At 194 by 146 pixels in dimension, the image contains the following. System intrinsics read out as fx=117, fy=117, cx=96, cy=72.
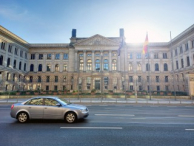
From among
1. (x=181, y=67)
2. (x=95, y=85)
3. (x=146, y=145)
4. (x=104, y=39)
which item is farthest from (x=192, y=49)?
(x=146, y=145)

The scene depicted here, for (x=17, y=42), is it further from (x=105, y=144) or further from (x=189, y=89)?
(x=189, y=89)

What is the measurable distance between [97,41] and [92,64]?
9566mm

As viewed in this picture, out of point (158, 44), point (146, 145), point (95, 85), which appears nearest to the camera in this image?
point (146, 145)

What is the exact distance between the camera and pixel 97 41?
47781 millimetres

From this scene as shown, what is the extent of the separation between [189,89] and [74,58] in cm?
3895

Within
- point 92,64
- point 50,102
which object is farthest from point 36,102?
point 92,64

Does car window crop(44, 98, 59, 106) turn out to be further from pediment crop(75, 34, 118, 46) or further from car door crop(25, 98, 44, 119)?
pediment crop(75, 34, 118, 46)

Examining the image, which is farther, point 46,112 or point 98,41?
point 98,41

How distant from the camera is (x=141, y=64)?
49719 millimetres

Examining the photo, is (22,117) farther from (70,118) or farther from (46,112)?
(70,118)

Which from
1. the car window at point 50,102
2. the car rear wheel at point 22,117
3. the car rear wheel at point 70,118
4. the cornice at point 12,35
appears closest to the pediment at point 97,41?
the cornice at point 12,35

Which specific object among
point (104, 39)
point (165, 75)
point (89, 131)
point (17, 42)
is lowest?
point (89, 131)

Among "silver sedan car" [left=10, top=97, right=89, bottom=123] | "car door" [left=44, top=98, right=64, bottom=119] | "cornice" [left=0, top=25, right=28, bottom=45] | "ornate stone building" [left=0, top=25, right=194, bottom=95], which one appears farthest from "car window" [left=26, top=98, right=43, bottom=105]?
"cornice" [left=0, top=25, right=28, bottom=45]

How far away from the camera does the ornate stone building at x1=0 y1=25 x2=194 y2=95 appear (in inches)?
1735
